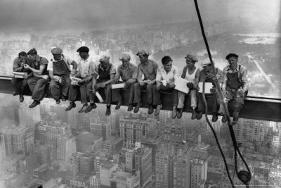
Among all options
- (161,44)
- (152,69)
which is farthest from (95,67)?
(161,44)

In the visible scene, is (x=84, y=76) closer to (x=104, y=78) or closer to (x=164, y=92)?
(x=104, y=78)

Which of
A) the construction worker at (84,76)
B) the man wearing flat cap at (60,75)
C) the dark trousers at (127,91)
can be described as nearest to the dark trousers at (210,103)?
the dark trousers at (127,91)

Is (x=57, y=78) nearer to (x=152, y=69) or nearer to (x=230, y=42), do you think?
(x=152, y=69)

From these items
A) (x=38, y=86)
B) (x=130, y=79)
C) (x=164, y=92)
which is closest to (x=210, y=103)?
(x=164, y=92)

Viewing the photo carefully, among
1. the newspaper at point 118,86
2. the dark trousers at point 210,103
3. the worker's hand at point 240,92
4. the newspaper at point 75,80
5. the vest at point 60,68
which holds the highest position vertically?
the vest at point 60,68

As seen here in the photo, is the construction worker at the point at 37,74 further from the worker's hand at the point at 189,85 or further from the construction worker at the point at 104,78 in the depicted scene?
the worker's hand at the point at 189,85

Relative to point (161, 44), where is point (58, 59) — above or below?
below
